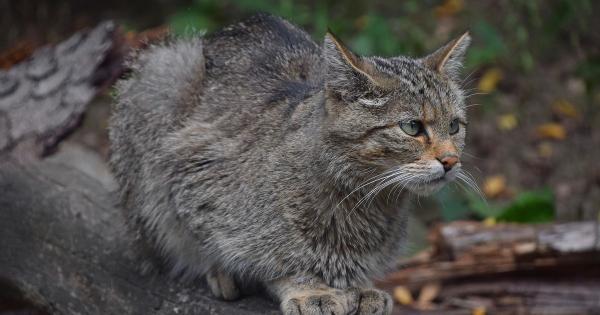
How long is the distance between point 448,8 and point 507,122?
4.41ft

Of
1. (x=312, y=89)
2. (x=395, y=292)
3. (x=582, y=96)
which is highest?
(x=582, y=96)

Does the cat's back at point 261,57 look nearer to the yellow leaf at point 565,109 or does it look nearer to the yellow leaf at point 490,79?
the yellow leaf at point 490,79

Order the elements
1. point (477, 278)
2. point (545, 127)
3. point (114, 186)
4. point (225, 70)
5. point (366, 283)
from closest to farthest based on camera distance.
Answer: point (366, 283), point (225, 70), point (114, 186), point (477, 278), point (545, 127)

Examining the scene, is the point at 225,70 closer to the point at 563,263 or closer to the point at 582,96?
the point at 563,263

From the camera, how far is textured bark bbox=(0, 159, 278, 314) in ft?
13.3

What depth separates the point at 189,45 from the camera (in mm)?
4605

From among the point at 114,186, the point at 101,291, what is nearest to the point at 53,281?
the point at 101,291

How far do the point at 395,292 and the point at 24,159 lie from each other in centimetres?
222

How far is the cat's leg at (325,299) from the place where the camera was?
3.55 metres

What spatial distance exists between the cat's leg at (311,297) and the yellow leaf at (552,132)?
4.15 m

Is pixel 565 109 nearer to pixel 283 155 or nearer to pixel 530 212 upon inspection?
pixel 530 212

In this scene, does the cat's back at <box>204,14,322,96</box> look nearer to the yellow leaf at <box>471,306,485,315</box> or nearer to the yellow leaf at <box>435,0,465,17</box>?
the yellow leaf at <box>471,306,485,315</box>

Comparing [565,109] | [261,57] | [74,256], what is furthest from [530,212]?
[74,256]

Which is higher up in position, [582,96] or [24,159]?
[582,96]
